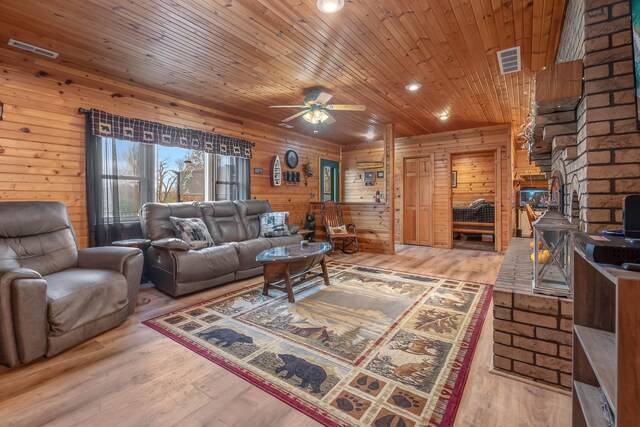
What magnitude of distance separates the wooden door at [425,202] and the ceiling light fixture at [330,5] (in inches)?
193

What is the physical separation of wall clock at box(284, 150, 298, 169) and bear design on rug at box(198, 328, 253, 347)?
4.04 metres

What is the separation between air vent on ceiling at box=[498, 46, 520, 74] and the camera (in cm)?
280

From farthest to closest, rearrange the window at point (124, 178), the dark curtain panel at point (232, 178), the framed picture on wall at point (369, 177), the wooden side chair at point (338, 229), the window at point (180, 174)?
1. the framed picture on wall at point (369, 177)
2. the wooden side chair at point (338, 229)
3. the dark curtain panel at point (232, 178)
4. the window at point (180, 174)
5. the window at point (124, 178)

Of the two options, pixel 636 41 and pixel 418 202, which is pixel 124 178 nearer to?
pixel 636 41

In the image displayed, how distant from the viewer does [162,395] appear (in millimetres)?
1604

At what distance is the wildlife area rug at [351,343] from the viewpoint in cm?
154

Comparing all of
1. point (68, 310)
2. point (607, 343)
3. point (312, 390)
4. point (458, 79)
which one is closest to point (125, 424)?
point (312, 390)

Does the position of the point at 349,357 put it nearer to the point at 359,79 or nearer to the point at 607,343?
the point at 607,343

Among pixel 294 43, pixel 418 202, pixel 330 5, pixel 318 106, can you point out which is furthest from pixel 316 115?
pixel 418 202

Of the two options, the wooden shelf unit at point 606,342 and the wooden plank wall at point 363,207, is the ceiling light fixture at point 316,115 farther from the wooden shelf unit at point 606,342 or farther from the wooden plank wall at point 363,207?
the wooden shelf unit at point 606,342

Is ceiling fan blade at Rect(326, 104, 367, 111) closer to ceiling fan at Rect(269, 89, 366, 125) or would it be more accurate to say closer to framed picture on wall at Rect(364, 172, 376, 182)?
ceiling fan at Rect(269, 89, 366, 125)

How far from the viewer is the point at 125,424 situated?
4.59 feet

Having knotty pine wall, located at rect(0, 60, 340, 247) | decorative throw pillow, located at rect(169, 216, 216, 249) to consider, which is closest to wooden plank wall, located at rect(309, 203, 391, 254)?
decorative throw pillow, located at rect(169, 216, 216, 249)

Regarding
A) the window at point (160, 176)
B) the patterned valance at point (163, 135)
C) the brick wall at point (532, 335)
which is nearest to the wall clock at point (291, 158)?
the patterned valance at point (163, 135)
